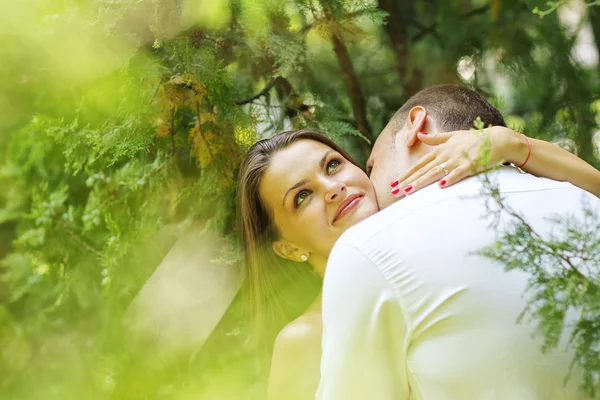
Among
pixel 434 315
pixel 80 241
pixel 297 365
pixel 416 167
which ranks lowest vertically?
pixel 297 365

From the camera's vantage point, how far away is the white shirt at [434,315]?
1161 millimetres

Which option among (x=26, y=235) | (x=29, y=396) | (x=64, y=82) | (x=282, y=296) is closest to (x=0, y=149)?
(x=26, y=235)

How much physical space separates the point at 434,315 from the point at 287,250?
711mm

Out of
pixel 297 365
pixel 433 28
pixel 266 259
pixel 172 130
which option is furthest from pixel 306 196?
pixel 433 28

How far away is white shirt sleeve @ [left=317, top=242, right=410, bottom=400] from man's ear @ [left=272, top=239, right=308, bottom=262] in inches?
23.2

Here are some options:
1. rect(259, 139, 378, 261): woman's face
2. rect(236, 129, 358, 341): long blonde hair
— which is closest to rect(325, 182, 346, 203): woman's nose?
rect(259, 139, 378, 261): woman's face

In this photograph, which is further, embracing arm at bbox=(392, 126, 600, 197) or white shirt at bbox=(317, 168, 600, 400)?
embracing arm at bbox=(392, 126, 600, 197)

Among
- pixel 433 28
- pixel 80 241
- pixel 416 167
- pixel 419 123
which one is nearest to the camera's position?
pixel 416 167

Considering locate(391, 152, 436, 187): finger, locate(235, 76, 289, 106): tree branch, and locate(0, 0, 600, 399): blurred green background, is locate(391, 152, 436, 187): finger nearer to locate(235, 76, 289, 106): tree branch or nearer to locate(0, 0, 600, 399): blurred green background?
locate(0, 0, 600, 399): blurred green background

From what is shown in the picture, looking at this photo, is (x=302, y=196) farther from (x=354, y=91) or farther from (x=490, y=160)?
(x=354, y=91)

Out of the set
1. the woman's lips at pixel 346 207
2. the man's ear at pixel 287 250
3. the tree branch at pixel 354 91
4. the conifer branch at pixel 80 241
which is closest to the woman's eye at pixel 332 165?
the woman's lips at pixel 346 207

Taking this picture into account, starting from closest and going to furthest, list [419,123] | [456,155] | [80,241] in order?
[456,155], [419,123], [80,241]

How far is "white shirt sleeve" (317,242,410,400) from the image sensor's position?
1.19 meters

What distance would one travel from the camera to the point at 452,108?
5.54ft
